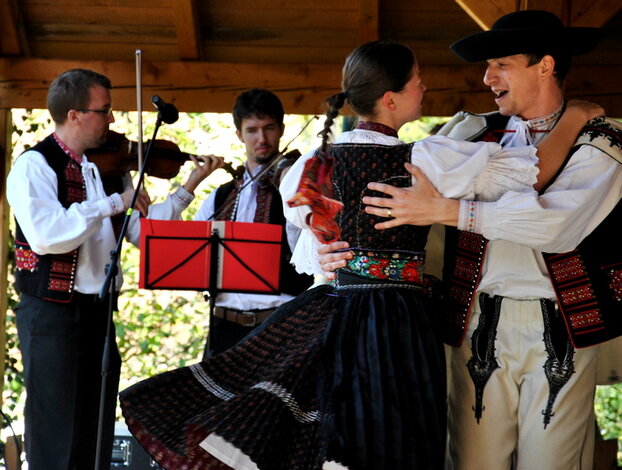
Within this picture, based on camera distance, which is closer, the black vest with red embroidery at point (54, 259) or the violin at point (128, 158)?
the black vest with red embroidery at point (54, 259)

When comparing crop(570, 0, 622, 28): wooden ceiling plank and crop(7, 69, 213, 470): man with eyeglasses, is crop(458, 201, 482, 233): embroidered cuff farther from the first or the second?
crop(7, 69, 213, 470): man with eyeglasses

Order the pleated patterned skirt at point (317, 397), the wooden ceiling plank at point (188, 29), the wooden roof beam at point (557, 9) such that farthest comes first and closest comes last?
the wooden ceiling plank at point (188, 29), the wooden roof beam at point (557, 9), the pleated patterned skirt at point (317, 397)

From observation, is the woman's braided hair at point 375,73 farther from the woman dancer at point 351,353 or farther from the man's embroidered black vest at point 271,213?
the man's embroidered black vest at point 271,213

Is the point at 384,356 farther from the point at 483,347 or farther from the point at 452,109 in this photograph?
the point at 452,109

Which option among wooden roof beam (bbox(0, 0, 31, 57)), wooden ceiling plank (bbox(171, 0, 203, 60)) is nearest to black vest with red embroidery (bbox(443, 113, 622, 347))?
wooden ceiling plank (bbox(171, 0, 203, 60))

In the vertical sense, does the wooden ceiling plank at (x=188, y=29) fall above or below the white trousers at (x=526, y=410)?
above

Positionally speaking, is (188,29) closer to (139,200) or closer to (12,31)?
(12,31)

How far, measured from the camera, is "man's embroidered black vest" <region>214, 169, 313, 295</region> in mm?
4047

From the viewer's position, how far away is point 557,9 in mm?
3471

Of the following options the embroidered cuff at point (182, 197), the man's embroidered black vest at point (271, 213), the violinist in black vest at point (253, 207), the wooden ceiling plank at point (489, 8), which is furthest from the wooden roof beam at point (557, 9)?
the embroidered cuff at point (182, 197)

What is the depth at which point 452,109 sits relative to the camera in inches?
200

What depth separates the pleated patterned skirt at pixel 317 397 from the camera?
2291 millimetres

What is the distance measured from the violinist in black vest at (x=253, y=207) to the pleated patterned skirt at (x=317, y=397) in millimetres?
1465

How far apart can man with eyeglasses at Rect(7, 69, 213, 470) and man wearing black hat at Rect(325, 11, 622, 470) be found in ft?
5.80
